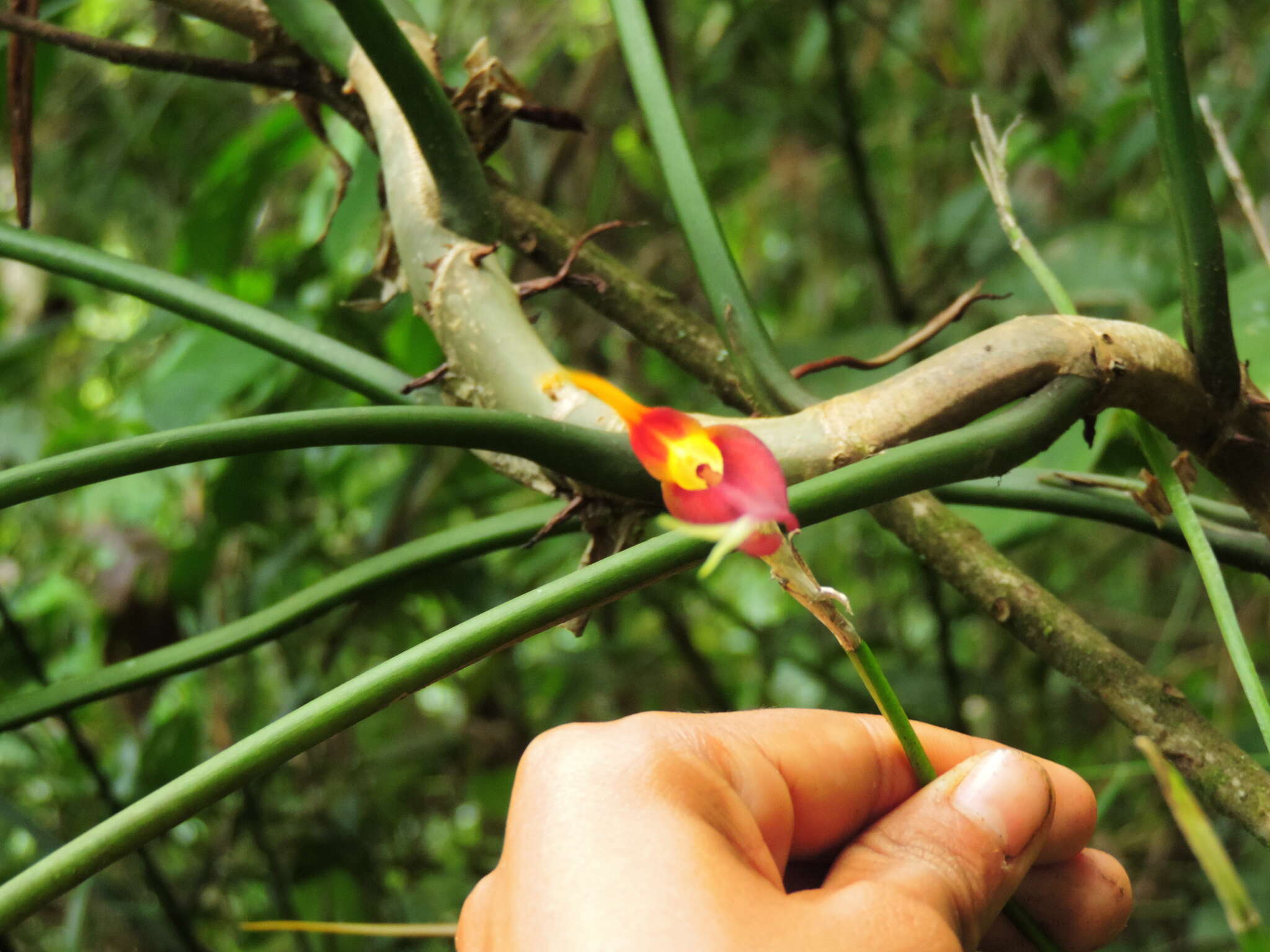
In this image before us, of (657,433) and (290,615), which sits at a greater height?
(657,433)

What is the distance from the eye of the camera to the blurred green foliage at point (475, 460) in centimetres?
92

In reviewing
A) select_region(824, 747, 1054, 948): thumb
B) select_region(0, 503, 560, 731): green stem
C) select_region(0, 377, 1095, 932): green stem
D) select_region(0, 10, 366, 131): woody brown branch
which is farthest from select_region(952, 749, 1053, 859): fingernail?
select_region(0, 10, 366, 131): woody brown branch

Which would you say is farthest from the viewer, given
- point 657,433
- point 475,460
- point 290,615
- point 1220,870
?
point 475,460

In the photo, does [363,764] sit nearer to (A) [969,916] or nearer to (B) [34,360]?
(B) [34,360]

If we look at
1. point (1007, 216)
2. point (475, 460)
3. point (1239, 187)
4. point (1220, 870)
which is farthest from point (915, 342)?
point (475, 460)

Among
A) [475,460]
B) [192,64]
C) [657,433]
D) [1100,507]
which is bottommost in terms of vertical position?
[475,460]

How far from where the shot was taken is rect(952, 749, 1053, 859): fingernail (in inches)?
14.0

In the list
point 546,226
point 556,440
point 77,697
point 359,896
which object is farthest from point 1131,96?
point 359,896

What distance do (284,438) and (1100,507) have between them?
35cm

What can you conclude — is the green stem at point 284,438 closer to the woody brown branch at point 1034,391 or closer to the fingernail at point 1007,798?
the woody brown branch at point 1034,391

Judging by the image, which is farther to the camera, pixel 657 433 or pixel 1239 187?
pixel 1239 187

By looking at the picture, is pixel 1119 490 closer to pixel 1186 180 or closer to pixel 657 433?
pixel 1186 180

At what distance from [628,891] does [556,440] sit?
0.15m

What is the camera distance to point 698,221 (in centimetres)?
48
